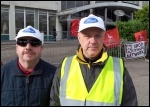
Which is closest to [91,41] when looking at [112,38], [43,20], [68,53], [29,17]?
[68,53]

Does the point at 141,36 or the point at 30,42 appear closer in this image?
the point at 30,42

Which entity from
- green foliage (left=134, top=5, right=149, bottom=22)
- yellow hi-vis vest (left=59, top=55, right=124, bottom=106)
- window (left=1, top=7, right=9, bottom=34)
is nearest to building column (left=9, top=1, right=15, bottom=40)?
window (left=1, top=7, right=9, bottom=34)

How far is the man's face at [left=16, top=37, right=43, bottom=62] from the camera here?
3264mm

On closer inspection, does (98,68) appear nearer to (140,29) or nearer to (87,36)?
(87,36)

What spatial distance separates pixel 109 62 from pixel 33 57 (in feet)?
2.87

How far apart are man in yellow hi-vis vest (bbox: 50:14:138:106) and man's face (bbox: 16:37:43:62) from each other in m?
0.48

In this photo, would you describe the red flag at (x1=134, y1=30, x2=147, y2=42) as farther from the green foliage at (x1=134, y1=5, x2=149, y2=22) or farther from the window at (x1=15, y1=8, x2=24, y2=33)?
the window at (x1=15, y1=8, x2=24, y2=33)

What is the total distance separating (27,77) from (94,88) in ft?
2.76

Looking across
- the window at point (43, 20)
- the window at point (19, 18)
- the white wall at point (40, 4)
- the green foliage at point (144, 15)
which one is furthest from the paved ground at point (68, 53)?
the window at point (43, 20)

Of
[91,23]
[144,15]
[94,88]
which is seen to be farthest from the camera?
[144,15]

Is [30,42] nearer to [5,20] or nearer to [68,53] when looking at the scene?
[68,53]

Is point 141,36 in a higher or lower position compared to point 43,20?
lower

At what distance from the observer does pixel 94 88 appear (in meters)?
2.75

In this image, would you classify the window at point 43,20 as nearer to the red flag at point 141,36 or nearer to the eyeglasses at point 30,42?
the red flag at point 141,36
